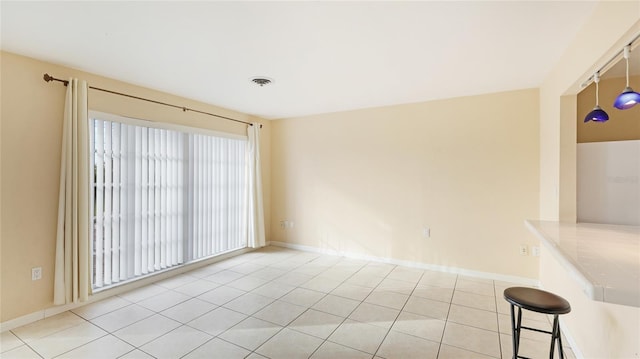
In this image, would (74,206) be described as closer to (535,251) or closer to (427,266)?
(427,266)

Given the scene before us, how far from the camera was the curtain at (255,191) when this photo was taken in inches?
202

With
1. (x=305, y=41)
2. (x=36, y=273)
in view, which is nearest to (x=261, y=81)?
(x=305, y=41)

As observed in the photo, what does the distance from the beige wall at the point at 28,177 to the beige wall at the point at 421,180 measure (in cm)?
339

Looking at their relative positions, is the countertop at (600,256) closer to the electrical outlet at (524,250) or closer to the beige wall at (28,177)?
the electrical outlet at (524,250)

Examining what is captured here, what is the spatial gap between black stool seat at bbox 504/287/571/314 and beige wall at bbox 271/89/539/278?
88.9 inches

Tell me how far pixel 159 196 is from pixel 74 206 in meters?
1.03

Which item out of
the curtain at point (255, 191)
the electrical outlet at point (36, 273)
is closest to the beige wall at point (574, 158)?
the curtain at point (255, 191)

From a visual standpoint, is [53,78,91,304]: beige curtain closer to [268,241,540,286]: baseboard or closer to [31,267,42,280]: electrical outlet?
[31,267,42,280]: electrical outlet

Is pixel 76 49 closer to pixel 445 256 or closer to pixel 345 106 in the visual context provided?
pixel 345 106

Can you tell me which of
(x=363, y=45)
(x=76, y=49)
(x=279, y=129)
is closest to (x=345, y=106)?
(x=279, y=129)

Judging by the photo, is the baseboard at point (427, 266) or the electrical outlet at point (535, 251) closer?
the electrical outlet at point (535, 251)

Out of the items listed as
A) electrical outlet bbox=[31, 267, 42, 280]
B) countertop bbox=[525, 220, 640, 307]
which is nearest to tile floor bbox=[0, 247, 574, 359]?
electrical outlet bbox=[31, 267, 42, 280]

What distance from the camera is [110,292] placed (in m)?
3.27

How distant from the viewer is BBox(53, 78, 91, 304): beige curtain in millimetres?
2814
